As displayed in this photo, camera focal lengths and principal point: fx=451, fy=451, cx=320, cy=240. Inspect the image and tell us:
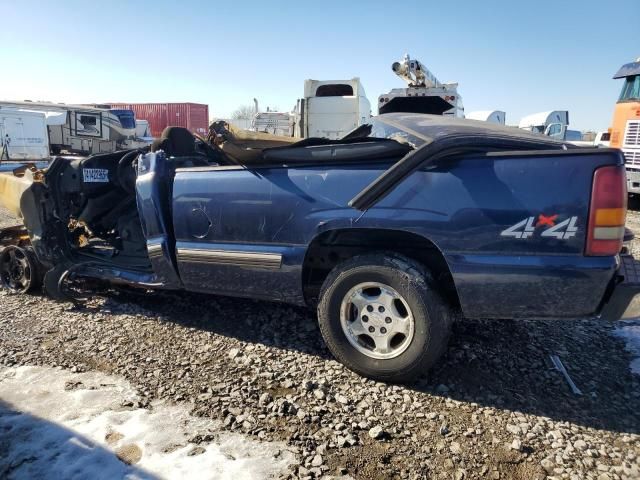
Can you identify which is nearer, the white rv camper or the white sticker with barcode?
the white sticker with barcode

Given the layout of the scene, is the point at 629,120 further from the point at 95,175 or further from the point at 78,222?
the point at 78,222

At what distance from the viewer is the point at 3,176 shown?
459 centimetres

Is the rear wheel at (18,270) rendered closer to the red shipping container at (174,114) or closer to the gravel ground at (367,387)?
the gravel ground at (367,387)

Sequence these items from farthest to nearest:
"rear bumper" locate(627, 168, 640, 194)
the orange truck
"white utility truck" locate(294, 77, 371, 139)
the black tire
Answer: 1. "white utility truck" locate(294, 77, 371, 139)
2. the orange truck
3. "rear bumper" locate(627, 168, 640, 194)
4. the black tire

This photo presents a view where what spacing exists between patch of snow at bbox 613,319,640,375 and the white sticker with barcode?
477 centimetres

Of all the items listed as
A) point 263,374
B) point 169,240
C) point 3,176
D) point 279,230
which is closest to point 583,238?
point 279,230

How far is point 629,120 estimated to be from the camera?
11.0 m

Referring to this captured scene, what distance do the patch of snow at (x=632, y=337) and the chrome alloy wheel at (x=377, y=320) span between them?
5.41ft

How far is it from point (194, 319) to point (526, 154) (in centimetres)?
284

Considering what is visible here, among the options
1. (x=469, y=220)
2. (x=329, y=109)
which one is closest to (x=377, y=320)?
(x=469, y=220)

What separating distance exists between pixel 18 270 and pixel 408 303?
13.2 feet

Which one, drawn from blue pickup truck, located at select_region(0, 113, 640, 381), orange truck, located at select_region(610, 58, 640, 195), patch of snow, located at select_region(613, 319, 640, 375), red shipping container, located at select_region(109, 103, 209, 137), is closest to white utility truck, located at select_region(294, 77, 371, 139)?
orange truck, located at select_region(610, 58, 640, 195)

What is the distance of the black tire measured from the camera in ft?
8.80

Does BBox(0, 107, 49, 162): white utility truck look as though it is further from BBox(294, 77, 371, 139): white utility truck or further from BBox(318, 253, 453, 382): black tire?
BBox(318, 253, 453, 382): black tire
